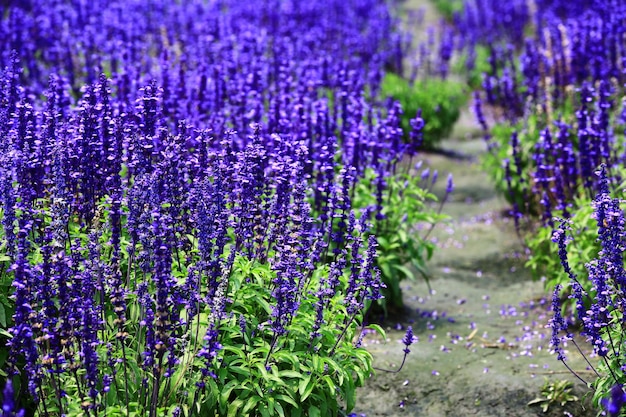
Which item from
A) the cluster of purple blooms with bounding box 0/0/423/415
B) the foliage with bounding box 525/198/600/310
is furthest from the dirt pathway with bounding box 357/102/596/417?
the cluster of purple blooms with bounding box 0/0/423/415

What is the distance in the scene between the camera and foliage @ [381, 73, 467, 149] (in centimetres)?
1502

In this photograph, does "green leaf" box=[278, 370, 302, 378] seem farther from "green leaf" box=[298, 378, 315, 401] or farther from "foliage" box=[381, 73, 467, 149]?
"foliage" box=[381, 73, 467, 149]

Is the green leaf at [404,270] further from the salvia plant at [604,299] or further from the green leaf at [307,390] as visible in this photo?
the green leaf at [307,390]

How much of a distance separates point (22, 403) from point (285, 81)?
5.02 meters

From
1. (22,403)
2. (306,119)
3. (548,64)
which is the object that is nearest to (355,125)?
(306,119)

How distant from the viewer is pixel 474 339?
8.38 meters

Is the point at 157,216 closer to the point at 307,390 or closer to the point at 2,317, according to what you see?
the point at 2,317

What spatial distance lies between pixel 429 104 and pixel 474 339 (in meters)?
7.58

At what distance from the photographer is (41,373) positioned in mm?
4699

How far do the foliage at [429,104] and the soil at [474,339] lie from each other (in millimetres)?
2717

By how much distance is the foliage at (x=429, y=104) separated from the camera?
15.0 m

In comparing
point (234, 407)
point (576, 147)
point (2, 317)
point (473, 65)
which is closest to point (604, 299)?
point (234, 407)

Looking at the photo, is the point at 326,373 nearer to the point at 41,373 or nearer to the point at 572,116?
the point at 41,373

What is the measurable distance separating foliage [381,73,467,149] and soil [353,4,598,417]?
2717mm
